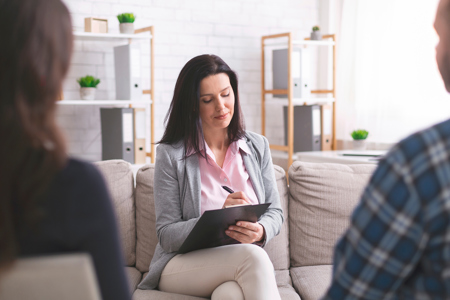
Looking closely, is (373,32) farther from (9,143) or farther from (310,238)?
(9,143)

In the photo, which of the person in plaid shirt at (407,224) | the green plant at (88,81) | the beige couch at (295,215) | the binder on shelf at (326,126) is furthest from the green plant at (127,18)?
the person in plaid shirt at (407,224)

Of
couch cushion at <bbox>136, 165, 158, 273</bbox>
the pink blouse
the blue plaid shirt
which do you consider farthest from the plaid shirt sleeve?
couch cushion at <bbox>136, 165, 158, 273</bbox>

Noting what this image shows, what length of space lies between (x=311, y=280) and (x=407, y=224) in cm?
136

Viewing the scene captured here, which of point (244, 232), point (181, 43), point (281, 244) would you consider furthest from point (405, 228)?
point (181, 43)

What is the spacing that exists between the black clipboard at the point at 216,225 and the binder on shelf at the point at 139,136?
5.39 feet

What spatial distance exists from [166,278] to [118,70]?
192cm

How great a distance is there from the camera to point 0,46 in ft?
2.21

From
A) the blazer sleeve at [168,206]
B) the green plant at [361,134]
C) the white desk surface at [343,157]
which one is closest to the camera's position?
the blazer sleeve at [168,206]

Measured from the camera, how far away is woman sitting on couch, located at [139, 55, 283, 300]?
5.41 feet

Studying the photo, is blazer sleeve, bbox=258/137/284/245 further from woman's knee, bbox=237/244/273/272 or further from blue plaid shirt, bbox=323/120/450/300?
blue plaid shirt, bbox=323/120/450/300

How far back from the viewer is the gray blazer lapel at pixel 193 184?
185 cm

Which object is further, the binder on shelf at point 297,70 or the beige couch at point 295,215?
the binder on shelf at point 297,70

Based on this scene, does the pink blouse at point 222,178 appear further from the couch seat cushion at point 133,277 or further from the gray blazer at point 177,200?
the couch seat cushion at point 133,277

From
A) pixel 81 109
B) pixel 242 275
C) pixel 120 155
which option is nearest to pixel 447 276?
pixel 242 275
